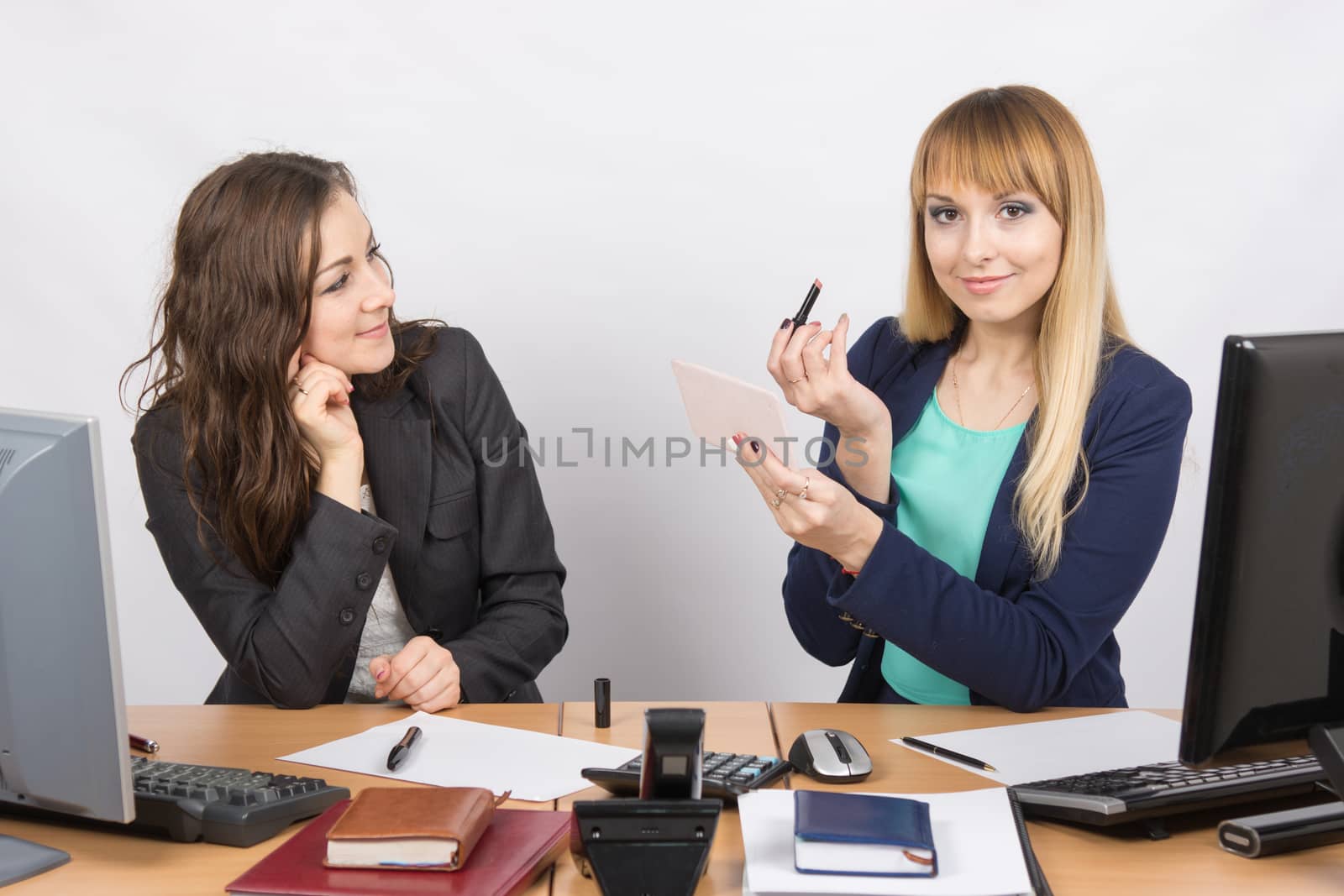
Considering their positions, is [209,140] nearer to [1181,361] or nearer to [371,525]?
[371,525]

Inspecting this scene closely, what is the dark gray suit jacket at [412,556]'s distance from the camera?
1723 millimetres

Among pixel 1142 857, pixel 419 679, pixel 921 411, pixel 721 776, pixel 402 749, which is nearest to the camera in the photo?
pixel 1142 857

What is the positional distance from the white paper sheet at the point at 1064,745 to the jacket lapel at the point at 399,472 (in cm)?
91

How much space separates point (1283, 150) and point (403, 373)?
7.15 feet

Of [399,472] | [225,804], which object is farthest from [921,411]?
[225,804]

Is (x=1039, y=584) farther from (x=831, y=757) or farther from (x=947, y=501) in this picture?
(x=831, y=757)

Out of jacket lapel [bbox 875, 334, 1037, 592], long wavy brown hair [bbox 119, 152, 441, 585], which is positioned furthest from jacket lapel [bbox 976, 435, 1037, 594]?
long wavy brown hair [bbox 119, 152, 441, 585]

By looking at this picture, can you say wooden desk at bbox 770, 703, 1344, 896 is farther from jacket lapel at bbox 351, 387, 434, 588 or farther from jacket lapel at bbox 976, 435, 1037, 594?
jacket lapel at bbox 351, 387, 434, 588

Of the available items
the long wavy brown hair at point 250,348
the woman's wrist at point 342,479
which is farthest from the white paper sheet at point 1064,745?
the long wavy brown hair at point 250,348

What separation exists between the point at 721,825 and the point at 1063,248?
3.48 ft

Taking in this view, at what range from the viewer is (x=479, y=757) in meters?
1.43

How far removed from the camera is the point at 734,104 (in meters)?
2.82

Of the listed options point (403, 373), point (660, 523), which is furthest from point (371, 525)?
point (660, 523)

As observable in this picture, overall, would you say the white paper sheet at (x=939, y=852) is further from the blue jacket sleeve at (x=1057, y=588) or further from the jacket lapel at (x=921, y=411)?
the jacket lapel at (x=921, y=411)
